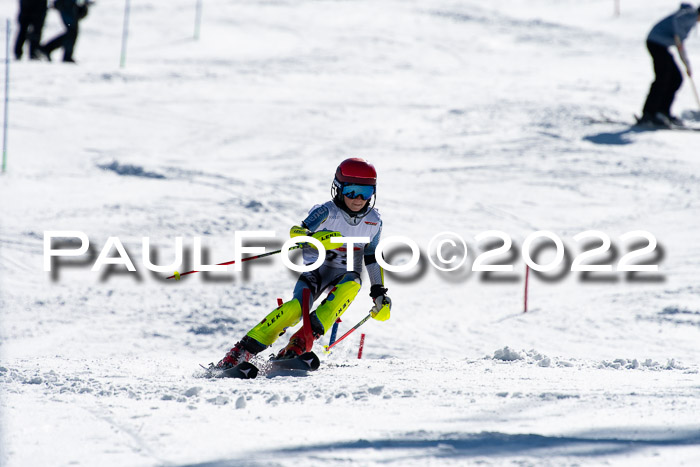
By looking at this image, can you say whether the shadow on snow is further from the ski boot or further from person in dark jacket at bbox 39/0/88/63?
person in dark jacket at bbox 39/0/88/63

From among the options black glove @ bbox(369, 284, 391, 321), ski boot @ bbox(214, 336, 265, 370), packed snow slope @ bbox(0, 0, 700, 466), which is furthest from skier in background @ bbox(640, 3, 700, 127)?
ski boot @ bbox(214, 336, 265, 370)

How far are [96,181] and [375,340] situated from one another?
5294 millimetres

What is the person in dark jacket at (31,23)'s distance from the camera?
15.5 meters

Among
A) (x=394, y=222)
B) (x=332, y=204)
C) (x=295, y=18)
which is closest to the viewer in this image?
(x=332, y=204)

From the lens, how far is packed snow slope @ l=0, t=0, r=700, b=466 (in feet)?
10.8

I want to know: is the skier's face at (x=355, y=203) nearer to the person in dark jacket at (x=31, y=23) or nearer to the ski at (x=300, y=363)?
the ski at (x=300, y=363)

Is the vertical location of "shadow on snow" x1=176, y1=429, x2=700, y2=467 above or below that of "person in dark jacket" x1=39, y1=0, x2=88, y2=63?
below

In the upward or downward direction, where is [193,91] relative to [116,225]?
upward

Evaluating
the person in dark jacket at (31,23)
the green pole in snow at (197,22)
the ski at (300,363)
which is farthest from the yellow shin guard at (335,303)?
the green pole in snow at (197,22)

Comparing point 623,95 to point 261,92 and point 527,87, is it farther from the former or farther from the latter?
point 261,92

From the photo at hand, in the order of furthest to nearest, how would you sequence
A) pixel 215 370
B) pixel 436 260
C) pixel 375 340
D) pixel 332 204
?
pixel 436 260, pixel 375 340, pixel 332 204, pixel 215 370

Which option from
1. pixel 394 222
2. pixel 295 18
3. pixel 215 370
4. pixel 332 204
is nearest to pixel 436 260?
pixel 394 222

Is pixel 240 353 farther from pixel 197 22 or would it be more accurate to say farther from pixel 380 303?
pixel 197 22

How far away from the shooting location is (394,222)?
9.74 metres
